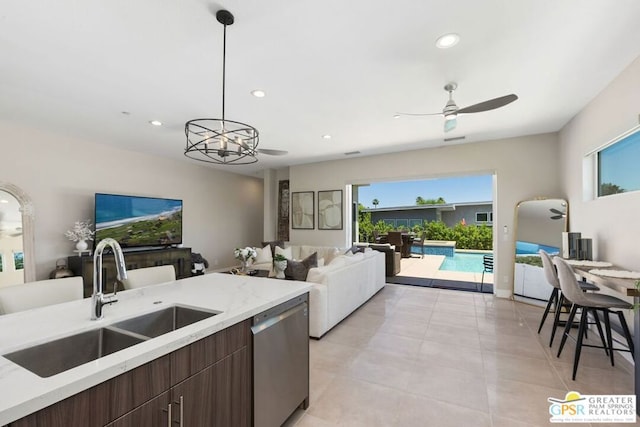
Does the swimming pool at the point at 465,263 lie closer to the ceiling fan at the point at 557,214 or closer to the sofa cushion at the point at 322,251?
the ceiling fan at the point at 557,214

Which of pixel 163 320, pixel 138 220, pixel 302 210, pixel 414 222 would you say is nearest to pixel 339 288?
pixel 163 320

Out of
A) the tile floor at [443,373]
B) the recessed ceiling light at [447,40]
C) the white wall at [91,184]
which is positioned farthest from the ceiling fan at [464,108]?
the white wall at [91,184]

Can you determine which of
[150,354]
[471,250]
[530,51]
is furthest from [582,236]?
[471,250]

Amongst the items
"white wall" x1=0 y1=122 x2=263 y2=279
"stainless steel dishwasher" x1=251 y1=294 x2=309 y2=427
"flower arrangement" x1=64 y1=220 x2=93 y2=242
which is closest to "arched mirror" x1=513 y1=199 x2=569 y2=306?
"stainless steel dishwasher" x1=251 y1=294 x2=309 y2=427

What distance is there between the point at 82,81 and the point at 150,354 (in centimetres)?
322

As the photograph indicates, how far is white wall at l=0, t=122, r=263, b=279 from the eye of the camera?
14.0 ft

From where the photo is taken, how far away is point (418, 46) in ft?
7.66

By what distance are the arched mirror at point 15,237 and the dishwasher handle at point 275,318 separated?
470 centimetres

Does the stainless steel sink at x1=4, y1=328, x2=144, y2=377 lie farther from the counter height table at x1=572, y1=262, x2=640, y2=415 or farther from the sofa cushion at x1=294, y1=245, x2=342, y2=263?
the sofa cushion at x1=294, y1=245, x2=342, y2=263

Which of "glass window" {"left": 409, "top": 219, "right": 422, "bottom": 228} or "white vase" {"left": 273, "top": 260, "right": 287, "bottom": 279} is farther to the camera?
"glass window" {"left": 409, "top": 219, "right": 422, "bottom": 228}

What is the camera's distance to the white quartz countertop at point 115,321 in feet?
2.57

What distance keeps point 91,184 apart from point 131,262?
159cm

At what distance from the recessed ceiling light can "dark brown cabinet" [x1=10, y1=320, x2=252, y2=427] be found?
255 centimetres

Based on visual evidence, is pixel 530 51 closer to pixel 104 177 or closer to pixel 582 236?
pixel 582 236
